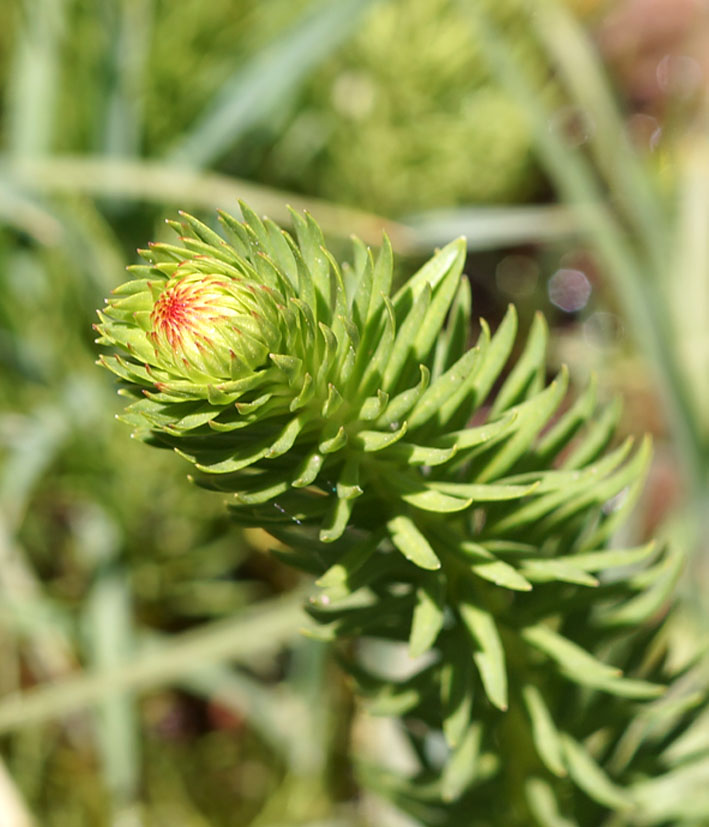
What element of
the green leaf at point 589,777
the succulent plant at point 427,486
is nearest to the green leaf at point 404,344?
the succulent plant at point 427,486

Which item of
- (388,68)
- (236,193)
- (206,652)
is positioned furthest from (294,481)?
(388,68)

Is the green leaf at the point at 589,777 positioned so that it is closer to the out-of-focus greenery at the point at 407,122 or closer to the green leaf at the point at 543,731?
the green leaf at the point at 543,731

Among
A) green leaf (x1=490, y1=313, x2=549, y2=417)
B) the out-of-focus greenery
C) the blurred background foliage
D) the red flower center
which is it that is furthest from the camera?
the out-of-focus greenery

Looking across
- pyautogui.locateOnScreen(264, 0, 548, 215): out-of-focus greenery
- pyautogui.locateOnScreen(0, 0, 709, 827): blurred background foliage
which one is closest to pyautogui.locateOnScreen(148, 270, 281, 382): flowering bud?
pyautogui.locateOnScreen(0, 0, 709, 827): blurred background foliage

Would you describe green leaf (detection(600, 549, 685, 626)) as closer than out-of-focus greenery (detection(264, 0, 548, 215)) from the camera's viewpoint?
Yes

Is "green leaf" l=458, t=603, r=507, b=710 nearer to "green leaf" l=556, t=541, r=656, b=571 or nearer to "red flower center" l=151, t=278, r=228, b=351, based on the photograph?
"green leaf" l=556, t=541, r=656, b=571

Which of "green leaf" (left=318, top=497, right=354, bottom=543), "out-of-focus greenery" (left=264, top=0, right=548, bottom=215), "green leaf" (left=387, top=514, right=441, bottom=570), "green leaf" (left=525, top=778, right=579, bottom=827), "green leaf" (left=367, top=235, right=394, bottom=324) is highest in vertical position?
"out-of-focus greenery" (left=264, top=0, right=548, bottom=215)

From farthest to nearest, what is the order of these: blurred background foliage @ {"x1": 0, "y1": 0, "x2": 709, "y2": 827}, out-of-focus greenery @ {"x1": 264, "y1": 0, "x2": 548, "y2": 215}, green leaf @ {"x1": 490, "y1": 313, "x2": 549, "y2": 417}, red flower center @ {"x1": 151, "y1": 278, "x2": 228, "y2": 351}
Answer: out-of-focus greenery @ {"x1": 264, "y1": 0, "x2": 548, "y2": 215} → blurred background foliage @ {"x1": 0, "y1": 0, "x2": 709, "y2": 827} → green leaf @ {"x1": 490, "y1": 313, "x2": 549, "y2": 417} → red flower center @ {"x1": 151, "y1": 278, "x2": 228, "y2": 351}

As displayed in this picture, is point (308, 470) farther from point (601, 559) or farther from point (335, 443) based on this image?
point (601, 559)

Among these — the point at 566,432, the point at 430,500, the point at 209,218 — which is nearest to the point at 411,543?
the point at 430,500
